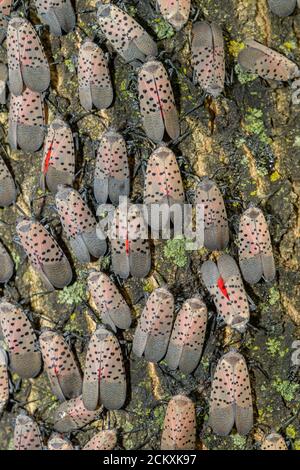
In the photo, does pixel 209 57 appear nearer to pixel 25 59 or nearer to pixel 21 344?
pixel 25 59

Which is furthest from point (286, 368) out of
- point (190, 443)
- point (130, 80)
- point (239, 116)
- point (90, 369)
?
point (130, 80)

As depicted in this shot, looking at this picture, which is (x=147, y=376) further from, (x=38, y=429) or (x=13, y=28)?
(x=13, y=28)

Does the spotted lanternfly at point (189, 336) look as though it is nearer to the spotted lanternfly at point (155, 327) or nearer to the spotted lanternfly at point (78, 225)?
the spotted lanternfly at point (155, 327)

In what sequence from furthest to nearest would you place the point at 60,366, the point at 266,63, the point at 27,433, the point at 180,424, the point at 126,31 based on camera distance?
the point at 27,433, the point at 60,366, the point at 180,424, the point at 126,31, the point at 266,63

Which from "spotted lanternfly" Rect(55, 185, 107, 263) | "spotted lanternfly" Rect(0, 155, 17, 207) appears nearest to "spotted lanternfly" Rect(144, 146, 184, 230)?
"spotted lanternfly" Rect(55, 185, 107, 263)

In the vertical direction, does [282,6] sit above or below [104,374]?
above

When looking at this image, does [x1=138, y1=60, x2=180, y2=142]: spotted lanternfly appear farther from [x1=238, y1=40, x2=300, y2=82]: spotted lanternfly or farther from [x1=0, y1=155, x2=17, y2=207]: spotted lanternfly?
[x1=0, y1=155, x2=17, y2=207]: spotted lanternfly

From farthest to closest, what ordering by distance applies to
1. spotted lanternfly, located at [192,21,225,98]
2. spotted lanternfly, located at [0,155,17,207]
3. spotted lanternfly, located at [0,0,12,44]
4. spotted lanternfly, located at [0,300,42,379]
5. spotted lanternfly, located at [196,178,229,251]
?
spotted lanternfly, located at [0,300,42,379] < spotted lanternfly, located at [0,155,17,207] < spotted lanternfly, located at [0,0,12,44] < spotted lanternfly, located at [196,178,229,251] < spotted lanternfly, located at [192,21,225,98]

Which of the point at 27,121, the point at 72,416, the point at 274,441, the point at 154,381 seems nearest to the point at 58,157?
the point at 27,121
